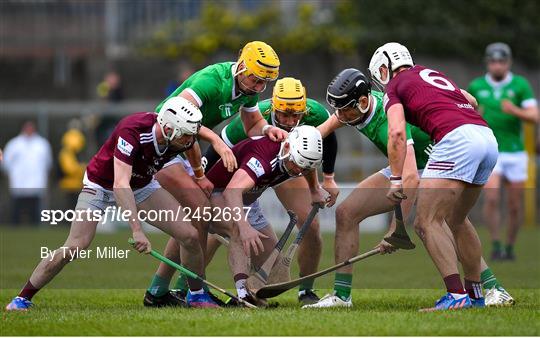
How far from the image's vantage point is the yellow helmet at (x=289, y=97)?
998 centimetres

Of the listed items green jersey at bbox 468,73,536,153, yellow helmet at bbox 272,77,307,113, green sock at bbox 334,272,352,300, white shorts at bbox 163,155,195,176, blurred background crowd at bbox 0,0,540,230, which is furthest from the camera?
blurred background crowd at bbox 0,0,540,230

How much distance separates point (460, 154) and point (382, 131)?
104cm

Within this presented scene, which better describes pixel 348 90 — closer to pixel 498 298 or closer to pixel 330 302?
pixel 330 302

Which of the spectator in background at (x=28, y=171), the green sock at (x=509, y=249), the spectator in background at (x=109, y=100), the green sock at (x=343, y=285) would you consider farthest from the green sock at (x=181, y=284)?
the spectator in background at (x=28, y=171)

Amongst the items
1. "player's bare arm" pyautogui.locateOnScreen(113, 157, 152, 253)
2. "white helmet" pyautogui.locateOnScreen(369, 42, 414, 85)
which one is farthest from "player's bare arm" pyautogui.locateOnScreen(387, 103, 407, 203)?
"player's bare arm" pyautogui.locateOnScreen(113, 157, 152, 253)

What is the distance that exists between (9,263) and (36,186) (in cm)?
745

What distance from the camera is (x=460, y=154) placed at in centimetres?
900

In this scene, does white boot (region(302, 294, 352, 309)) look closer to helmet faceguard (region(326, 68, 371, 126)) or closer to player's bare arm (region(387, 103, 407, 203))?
player's bare arm (region(387, 103, 407, 203))

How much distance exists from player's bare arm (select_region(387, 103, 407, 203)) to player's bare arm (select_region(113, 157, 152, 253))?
6.13 ft

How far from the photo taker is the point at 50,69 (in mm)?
22703

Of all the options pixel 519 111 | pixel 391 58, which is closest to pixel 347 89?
pixel 391 58

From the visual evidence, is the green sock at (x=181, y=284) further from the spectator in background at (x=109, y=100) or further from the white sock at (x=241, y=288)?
the spectator in background at (x=109, y=100)

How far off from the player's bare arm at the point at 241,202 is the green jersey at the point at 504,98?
628 centimetres

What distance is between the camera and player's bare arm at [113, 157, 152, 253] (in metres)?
9.05
